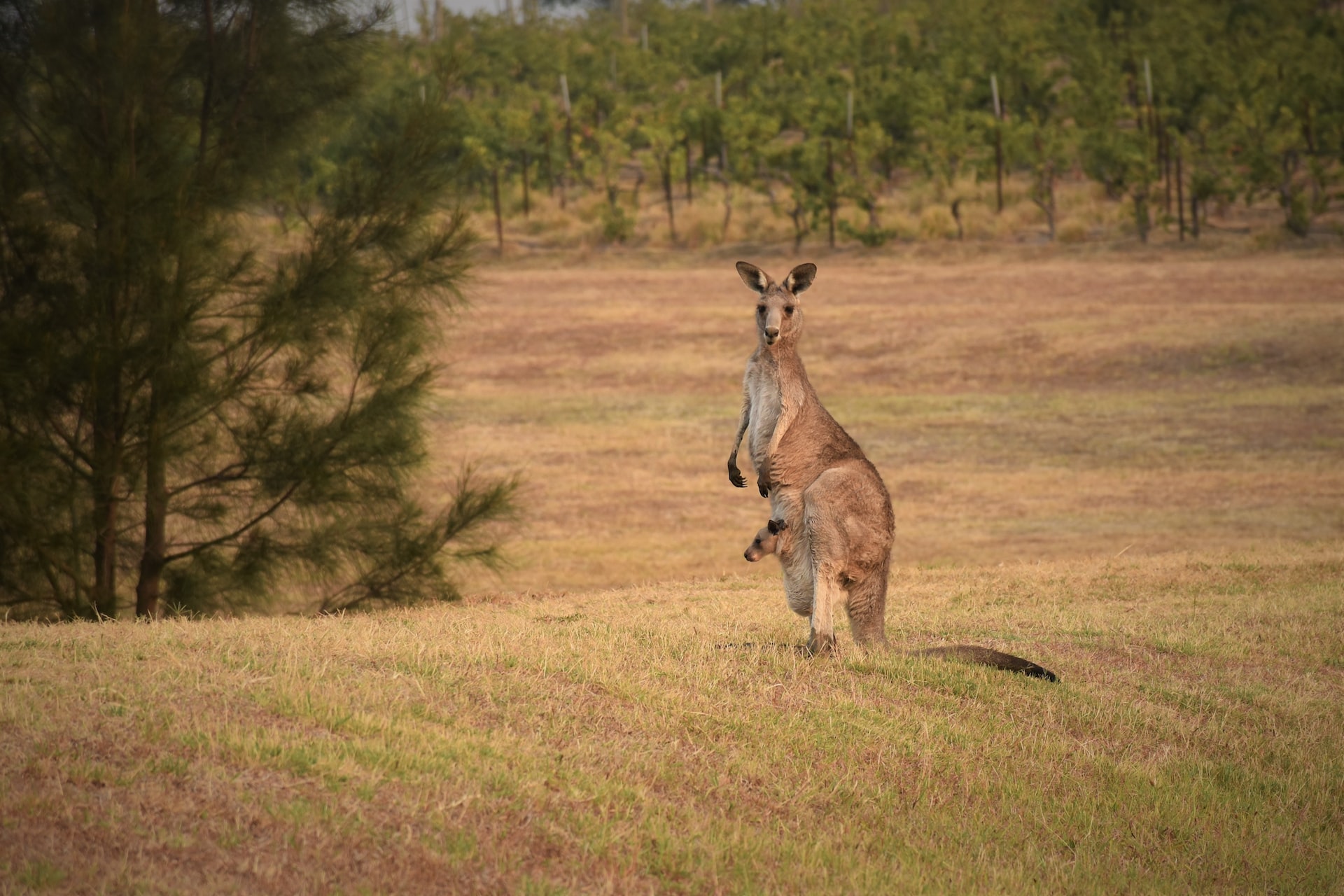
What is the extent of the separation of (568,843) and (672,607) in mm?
6537

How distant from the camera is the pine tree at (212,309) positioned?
13.1 metres

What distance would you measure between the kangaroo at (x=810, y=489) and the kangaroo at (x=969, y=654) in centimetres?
1

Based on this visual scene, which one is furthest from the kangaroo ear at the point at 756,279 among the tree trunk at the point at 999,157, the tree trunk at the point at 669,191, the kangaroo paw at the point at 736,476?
the tree trunk at the point at 669,191

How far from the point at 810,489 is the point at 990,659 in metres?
1.45

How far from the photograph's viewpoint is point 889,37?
72.8m

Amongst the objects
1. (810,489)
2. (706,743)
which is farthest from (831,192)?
(706,743)

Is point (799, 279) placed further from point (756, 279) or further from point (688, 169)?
point (688, 169)

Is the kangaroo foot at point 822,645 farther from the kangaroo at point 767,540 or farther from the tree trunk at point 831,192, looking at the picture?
the tree trunk at point 831,192

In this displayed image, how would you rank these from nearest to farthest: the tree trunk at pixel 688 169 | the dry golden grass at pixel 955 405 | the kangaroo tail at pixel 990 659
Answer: the kangaroo tail at pixel 990 659
the dry golden grass at pixel 955 405
the tree trunk at pixel 688 169

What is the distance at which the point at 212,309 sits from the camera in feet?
46.0

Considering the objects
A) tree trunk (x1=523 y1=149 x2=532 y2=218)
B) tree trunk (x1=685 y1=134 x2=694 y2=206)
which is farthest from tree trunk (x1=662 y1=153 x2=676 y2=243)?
tree trunk (x1=523 y1=149 x2=532 y2=218)

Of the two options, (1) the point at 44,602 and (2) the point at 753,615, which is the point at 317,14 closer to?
(1) the point at 44,602

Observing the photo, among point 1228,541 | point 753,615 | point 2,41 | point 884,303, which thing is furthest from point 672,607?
point 884,303

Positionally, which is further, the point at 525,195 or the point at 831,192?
the point at 525,195
